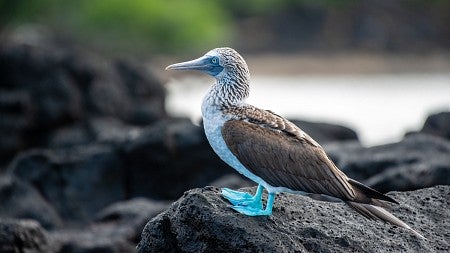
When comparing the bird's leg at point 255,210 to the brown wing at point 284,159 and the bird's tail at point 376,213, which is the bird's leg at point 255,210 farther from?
the bird's tail at point 376,213

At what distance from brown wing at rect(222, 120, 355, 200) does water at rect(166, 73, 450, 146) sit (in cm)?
2571

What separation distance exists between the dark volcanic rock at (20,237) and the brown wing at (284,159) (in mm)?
2905

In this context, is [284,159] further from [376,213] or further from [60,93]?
[60,93]

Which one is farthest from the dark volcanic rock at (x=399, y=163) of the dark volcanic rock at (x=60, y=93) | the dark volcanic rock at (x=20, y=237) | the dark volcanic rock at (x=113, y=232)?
the dark volcanic rock at (x=60, y=93)

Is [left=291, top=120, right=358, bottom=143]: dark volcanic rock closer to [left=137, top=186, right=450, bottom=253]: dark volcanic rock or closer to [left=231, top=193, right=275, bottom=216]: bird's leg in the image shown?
[left=137, top=186, right=450, bottom=253]: dark volcanic rock

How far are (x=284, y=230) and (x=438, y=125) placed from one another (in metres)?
7.40

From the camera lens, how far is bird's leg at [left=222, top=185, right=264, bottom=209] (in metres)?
6.32

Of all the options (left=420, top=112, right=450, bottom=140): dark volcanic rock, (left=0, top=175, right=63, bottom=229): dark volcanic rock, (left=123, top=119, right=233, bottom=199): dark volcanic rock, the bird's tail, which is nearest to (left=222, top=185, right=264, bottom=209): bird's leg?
the bird's tail

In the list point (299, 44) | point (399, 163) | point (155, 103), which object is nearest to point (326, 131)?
point (155, 103)

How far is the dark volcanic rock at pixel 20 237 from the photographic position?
881cm

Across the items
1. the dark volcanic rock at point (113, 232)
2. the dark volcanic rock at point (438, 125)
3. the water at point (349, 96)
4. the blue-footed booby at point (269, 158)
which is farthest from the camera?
the water at point (349, 96)

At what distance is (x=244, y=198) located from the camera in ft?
21.0

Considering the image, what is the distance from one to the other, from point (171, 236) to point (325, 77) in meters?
34.6

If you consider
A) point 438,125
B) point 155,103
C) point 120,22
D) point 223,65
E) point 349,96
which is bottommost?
point 223,65
